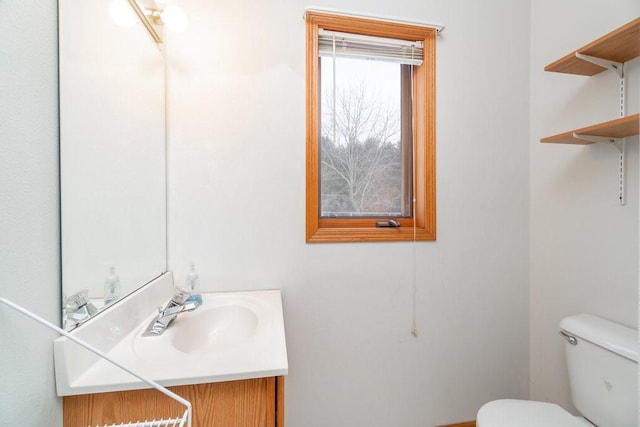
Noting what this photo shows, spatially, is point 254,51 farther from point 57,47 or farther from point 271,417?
point 271,417

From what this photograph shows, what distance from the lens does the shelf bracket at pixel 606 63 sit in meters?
1.09

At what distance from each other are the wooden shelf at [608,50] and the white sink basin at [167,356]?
1.54 m

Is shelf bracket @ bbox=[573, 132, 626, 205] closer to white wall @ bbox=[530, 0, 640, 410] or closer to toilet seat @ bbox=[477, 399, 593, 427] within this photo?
white wall @ bbox=[530, 0, 640, 410]

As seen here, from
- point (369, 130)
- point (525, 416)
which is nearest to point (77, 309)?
point (369, 130)

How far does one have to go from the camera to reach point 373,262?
140 cm

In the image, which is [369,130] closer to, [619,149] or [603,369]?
[619,149]

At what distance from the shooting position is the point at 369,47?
4.56 feet

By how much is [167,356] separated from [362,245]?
938 mm

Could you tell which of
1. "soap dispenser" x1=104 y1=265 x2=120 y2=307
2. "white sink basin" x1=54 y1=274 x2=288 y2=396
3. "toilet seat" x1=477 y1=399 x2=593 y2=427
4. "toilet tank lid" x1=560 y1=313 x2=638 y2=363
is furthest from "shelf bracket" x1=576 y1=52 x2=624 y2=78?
"soap dispenser" x1=104 y1=265 x2=120 y2=307

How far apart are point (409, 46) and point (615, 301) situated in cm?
151

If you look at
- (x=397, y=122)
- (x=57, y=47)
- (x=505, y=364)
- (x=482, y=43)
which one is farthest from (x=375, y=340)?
(x=482, y=43)

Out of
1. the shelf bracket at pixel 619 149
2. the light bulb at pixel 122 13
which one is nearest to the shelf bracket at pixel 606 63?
the shelf bracket at pixel 619 149

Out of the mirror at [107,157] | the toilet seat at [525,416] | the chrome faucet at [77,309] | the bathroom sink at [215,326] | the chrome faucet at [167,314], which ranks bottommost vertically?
the toilet seat at [525,416]

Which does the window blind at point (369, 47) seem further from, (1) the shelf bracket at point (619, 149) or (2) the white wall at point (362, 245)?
(1) the shelf bracket at point (619, 149)
